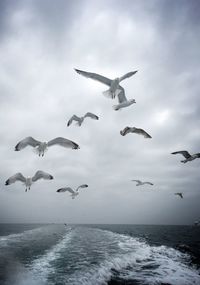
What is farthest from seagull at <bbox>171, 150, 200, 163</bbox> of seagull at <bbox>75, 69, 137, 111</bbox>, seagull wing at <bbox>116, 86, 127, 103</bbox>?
seagull at <bbox>75, 69, 137, 111</bbox>

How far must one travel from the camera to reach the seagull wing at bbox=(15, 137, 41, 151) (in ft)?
39.8

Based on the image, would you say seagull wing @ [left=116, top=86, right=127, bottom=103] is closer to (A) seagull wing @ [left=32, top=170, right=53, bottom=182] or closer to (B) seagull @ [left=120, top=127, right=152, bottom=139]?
(B) seagull @ [left=120, top=127, right=152, bottom=139]

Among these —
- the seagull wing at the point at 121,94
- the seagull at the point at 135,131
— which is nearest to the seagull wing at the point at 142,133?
the seagull at the point at 135,131

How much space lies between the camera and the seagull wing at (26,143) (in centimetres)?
1212

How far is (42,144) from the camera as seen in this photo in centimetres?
1278

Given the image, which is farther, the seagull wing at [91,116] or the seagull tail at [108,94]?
the seagull wing at [91,116]

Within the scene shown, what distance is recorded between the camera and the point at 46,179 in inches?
558

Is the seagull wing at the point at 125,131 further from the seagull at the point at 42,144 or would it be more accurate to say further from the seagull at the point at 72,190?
the seagull at the point at 72,190

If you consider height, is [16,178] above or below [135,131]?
below

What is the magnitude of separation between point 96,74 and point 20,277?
1464 cm

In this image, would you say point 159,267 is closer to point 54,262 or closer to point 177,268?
point 177,268

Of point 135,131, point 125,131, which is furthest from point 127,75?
point 135,131

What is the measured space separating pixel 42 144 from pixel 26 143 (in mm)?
749

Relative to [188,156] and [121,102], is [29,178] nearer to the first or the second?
[121,102]
